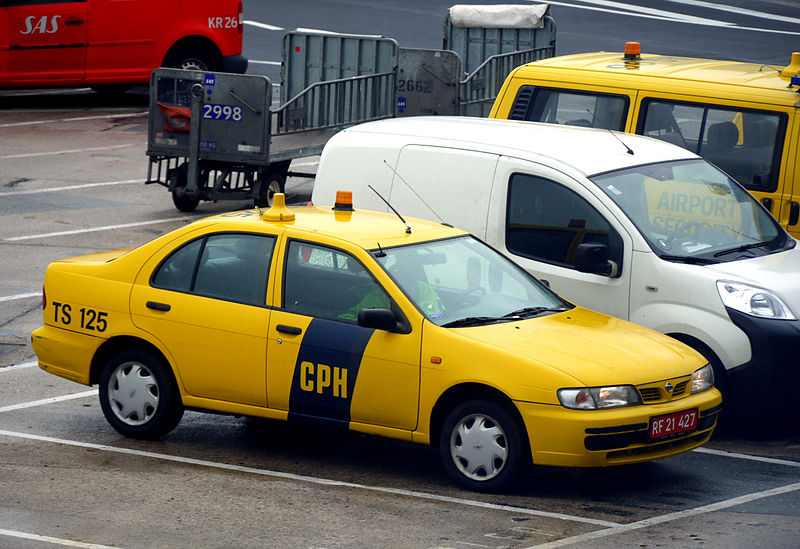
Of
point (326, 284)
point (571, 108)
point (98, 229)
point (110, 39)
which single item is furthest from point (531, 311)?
point (110, 39)

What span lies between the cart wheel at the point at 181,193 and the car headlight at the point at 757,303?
839cm

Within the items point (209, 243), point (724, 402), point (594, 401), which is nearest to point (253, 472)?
point (209, 243)

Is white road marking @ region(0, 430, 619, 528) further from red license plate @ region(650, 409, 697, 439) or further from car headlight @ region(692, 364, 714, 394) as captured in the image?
car headlight @ region(692, 364, 714, 394)

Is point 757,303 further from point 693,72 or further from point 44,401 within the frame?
point 44,401

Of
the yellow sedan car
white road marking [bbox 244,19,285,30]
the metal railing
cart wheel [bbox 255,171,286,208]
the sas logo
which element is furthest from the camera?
white road marking [bbox 244,19,285,30]

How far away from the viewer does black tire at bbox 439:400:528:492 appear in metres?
6.99

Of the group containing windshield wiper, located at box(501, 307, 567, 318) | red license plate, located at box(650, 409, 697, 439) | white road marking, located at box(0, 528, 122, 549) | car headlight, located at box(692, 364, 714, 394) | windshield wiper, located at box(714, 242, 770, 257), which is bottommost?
white road marking, located at box(0, 528, 122, 549)

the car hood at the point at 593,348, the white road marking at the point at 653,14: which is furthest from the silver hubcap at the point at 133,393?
the white road marking at the point at 653,14

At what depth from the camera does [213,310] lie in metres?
7.81

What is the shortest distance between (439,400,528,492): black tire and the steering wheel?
2.23 ft

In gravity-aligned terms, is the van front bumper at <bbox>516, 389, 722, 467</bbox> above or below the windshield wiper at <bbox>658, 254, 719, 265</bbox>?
below

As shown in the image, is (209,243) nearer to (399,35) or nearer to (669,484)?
(669,484)

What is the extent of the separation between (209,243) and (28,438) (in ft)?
5.70

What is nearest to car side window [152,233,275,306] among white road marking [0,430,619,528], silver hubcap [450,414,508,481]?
white road marking [0,430,619,528]
